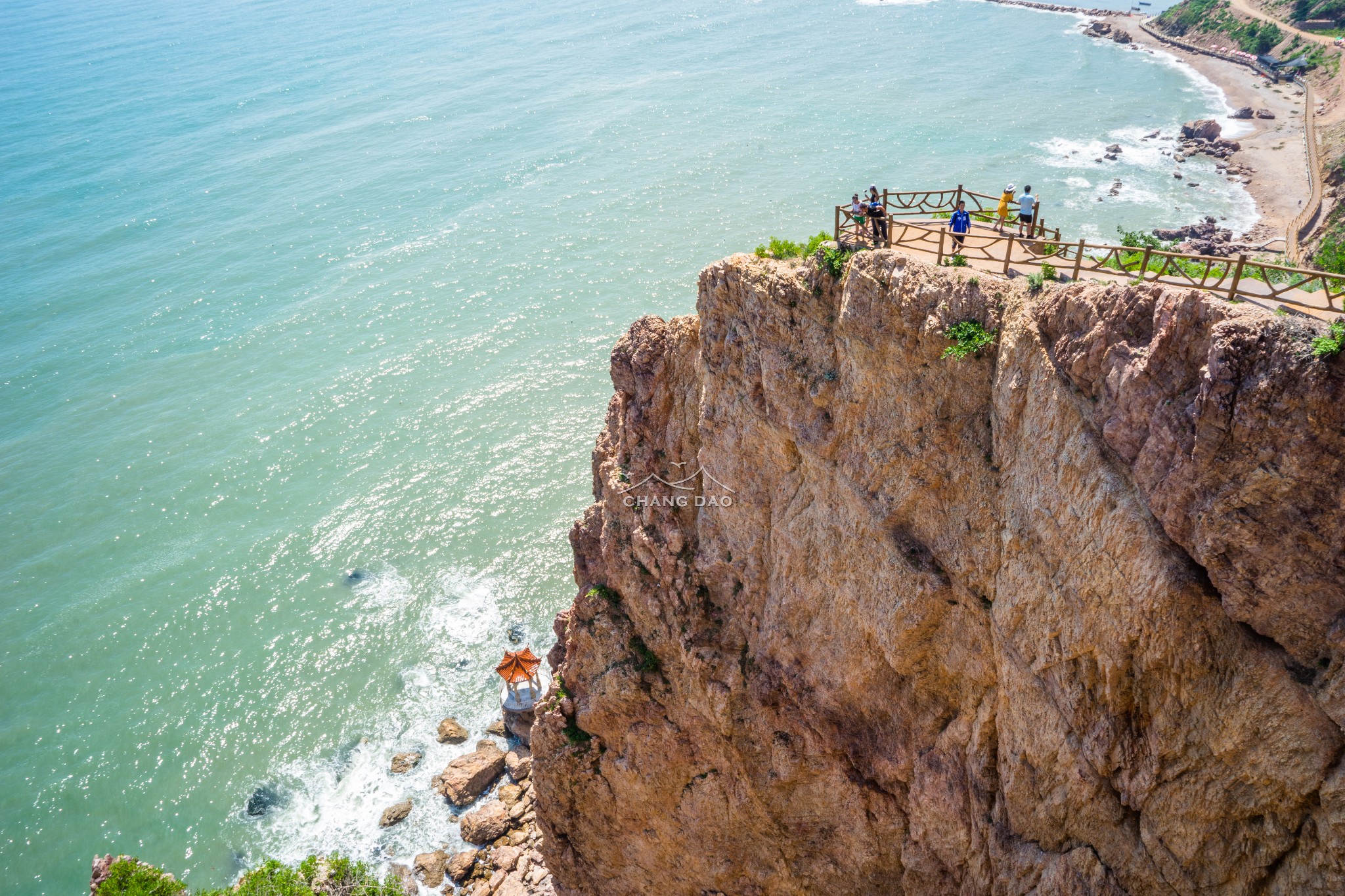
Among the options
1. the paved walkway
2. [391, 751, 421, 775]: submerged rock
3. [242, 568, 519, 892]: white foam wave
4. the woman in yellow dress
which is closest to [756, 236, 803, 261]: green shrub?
the paved walkway

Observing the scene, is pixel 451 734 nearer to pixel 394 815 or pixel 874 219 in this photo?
pixel 394 815

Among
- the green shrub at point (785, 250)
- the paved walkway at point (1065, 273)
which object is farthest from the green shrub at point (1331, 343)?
the green shrub at point (785, 250)

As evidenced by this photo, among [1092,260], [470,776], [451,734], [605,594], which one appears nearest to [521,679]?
[470,776]

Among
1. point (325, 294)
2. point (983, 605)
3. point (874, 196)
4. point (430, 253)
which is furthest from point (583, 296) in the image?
point (983, 605)

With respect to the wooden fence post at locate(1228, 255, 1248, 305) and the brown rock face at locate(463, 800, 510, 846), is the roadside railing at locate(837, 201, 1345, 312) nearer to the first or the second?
the wooden fence post at locate(1228, 255, 1248, 305)

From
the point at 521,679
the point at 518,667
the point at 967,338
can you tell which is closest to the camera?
the point at 967,338

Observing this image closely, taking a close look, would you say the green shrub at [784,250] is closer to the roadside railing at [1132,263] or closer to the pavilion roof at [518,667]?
the roadside railing at [1132,263]

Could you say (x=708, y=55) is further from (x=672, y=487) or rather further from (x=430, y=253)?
(x=672, y=487)
